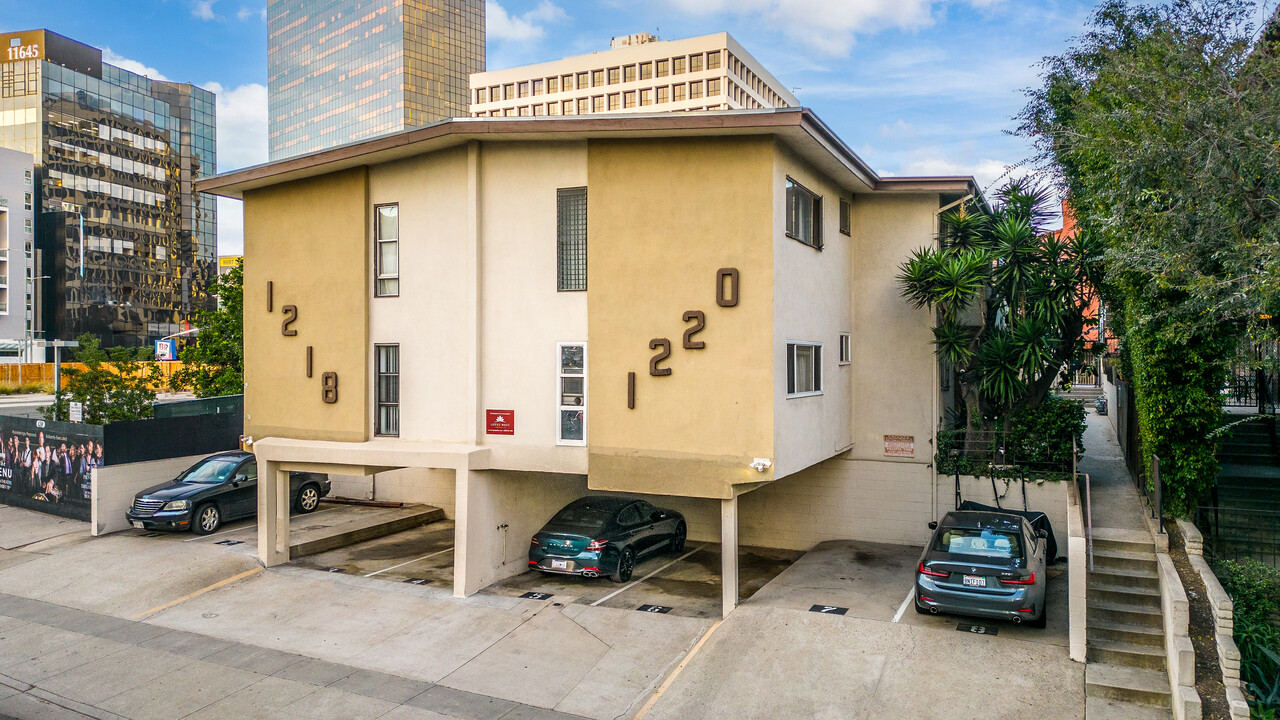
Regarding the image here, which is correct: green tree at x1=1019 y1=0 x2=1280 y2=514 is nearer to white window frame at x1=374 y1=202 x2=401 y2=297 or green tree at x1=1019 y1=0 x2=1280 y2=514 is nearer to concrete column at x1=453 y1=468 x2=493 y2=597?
concrete column at x1=453 y1=468 x2=493 y2=597

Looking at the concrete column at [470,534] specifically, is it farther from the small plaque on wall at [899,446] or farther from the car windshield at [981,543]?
the small plaque on wall at [899,446]

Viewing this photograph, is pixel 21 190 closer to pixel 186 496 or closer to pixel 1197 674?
pixel 186 496

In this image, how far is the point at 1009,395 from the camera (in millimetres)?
15461

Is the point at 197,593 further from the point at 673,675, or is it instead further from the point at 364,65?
the point at 364,65

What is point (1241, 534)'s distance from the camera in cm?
1172

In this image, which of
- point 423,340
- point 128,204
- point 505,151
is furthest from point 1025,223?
point 128,204

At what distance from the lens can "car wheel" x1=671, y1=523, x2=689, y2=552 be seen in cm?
1641

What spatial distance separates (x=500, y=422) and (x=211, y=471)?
27.6 feet

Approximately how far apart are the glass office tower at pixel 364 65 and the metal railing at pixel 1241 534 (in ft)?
437

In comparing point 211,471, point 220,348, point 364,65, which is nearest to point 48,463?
point 211,471

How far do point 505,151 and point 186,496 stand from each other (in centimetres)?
1022

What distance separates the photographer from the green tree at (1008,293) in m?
14.6

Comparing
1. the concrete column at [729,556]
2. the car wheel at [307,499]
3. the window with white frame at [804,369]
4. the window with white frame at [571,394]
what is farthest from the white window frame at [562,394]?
the car wheel at [307,499]

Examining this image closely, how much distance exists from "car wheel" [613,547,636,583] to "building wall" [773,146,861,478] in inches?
137
